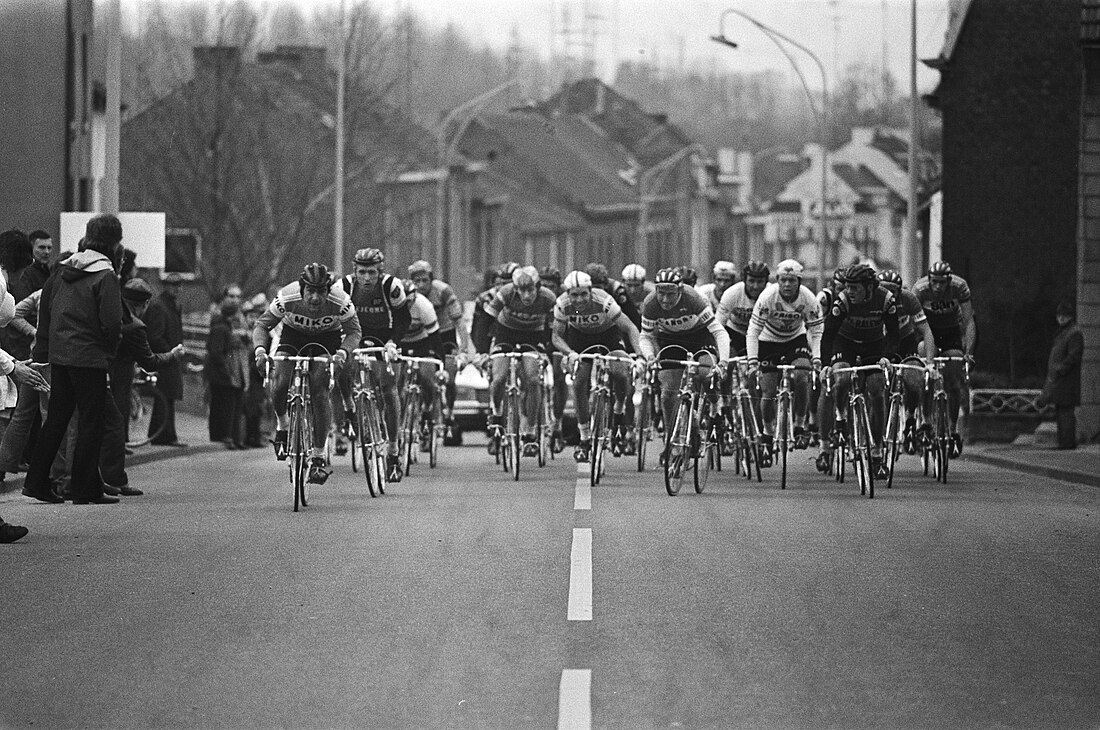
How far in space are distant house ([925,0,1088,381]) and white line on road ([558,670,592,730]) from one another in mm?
23967

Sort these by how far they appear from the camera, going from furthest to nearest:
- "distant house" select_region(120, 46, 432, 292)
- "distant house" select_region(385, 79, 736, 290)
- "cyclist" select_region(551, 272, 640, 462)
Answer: "distant house" select_region(385, 79, 736, 290)
"distant house" select_region(120, 46, 432, 292)
"cyclist" select_region(551, 272, 640, 462)

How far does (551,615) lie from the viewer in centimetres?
988

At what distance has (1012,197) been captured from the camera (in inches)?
1362

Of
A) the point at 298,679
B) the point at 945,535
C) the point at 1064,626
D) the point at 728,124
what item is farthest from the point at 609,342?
the point at 728,124

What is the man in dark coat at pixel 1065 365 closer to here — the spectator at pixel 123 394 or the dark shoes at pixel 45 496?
the spectator at pixel 123 394

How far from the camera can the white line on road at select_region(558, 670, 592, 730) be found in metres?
7.43

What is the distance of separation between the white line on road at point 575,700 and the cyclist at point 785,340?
10474 millimetres

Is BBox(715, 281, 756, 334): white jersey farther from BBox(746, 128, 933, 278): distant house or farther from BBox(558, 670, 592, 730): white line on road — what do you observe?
BBox(746, 128, 933, 278): distant house

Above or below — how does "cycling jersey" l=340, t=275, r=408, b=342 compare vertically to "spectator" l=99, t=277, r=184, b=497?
above

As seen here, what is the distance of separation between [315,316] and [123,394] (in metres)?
2.54

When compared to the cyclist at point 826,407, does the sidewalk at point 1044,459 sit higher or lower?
lower

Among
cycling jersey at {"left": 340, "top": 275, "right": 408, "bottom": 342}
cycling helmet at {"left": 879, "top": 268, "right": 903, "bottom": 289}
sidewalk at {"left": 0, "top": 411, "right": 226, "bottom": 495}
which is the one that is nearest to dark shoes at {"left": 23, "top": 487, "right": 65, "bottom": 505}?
sidewalk at {"left": 0, "top": 411, "right": 226, "bottom": 495}

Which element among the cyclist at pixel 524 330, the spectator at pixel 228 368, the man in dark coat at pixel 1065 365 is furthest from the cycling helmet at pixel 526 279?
the man in dark coat at pixel 1065 365

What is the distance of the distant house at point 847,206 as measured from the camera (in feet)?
366
